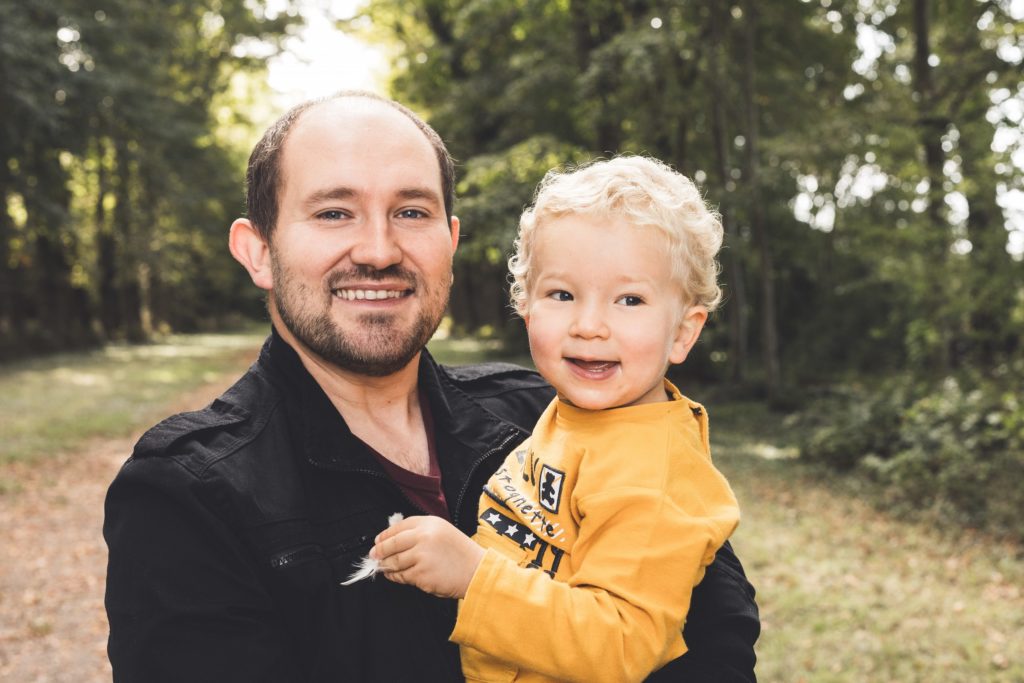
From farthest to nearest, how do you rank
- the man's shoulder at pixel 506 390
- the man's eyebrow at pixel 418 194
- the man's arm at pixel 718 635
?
1. the man's shoulder at pixel 506 390
2. the man's eyebrow at pixel 418 194
3. the man's arm at pixel 718 635

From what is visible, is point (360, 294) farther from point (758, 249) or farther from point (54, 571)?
point (758, 249)

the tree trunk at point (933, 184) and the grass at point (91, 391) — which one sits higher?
the tree trunk at point (933, 184)

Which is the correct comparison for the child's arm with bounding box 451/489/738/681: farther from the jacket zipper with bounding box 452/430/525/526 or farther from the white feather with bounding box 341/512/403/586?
the jacket zipper with bounding box 452/430/525/526

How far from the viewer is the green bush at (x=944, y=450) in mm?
9375

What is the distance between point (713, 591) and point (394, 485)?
808 mm

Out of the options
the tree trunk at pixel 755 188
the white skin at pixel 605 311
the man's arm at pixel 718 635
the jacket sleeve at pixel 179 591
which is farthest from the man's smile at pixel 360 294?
the tree trunk at pixel 755 188

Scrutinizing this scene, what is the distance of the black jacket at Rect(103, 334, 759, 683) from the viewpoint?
1.62 meters

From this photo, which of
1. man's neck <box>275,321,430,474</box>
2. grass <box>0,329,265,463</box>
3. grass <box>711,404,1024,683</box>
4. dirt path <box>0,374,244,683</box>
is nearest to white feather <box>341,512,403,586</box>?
man's neck <box>275,321,430,474</box>

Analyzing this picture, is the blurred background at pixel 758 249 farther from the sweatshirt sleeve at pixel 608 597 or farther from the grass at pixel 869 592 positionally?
the sweatshirt sleeve at pixel 608 597

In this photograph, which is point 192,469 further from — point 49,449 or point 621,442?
point 49,449

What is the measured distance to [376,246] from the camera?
220cm

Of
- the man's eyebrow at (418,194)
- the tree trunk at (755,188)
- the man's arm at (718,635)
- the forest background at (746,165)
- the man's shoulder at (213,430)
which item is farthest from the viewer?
the tree trunk at (755,188)

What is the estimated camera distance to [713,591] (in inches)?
79.4

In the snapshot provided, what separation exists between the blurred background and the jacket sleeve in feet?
17.4
